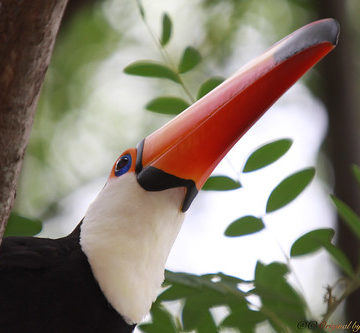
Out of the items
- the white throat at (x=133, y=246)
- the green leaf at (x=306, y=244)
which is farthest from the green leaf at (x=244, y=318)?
the white throat at (x=133, y=246)

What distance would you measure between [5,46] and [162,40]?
104 cm

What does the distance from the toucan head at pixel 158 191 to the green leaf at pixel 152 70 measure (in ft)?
0.50

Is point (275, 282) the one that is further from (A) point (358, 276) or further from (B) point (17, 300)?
(B) point (17, 300)

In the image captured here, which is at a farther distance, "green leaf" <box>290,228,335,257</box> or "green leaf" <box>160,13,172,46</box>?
"green leaf" <box>160,13,172,46</box>

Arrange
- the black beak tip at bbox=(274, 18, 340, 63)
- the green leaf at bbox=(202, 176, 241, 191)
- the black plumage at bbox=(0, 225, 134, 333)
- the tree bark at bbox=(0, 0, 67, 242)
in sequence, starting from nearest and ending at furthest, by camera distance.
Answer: the tree bark at bbox=(0, 0, 67, 242) < the black beak tip at bbox=(274, 18, 340, 63) < the black plumage at bbox=(0, 225, 134, 333) < the green leaf at bbox=(202, 176, 241, 191)

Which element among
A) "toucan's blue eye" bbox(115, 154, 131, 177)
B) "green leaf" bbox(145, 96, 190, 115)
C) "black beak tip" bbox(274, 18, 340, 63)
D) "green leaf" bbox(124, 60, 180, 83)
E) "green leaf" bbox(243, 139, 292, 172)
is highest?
"black beak tip" bbox(274, 18, 340, 63)

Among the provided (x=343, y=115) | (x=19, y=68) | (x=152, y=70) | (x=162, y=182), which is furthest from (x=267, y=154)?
(x=343, y=115)

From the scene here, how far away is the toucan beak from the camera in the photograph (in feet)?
7.55

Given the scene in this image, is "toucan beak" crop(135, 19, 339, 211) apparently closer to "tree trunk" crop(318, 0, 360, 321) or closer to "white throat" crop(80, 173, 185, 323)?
"white throat" crop(80, 173, 185, 323)

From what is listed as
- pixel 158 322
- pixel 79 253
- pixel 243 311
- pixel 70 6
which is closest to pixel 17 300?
pixel 79 253

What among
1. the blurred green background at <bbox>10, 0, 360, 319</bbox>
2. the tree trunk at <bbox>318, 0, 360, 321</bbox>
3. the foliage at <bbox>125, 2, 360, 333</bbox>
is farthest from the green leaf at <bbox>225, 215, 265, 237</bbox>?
the blurred green background at <bbox>10, 0, 360, 319</bbox>

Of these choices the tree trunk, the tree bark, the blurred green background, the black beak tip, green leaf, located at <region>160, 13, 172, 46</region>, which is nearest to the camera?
the tree bark

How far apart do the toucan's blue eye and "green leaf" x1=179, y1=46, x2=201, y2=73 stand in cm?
42

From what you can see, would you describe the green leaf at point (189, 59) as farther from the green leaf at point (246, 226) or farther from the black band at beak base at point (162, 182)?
the green leaf at point (246, 226)
